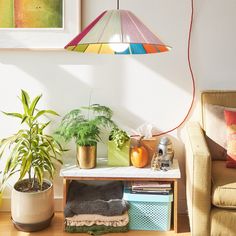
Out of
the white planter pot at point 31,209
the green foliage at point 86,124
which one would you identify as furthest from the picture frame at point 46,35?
the white planter pot at point 31,209

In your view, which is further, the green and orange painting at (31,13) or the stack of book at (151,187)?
the green and orange painting at (31,13)

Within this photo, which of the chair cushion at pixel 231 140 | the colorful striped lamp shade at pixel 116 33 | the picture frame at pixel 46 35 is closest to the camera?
the colorful striped lamp shade at pixel 116 33

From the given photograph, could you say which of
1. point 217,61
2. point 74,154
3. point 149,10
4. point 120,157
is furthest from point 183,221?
Answer: point 149,10

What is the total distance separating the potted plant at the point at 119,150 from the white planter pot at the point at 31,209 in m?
0.46

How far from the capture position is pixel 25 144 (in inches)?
106

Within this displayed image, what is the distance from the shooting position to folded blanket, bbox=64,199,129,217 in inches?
105

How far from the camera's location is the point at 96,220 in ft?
8.79

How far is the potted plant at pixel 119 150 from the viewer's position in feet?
9.12

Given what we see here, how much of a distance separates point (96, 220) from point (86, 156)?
1.34 feet

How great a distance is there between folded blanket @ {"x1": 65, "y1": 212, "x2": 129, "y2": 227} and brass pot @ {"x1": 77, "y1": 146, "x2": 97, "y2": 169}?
0.32 m

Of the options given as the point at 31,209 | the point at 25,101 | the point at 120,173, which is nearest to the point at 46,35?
the point at 25,101

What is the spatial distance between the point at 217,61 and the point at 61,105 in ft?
3.66

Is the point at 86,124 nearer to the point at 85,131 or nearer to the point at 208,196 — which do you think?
the point at 85,131

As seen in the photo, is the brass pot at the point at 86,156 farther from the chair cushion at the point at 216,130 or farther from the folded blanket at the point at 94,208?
the chair cushion at the point at 216,130
